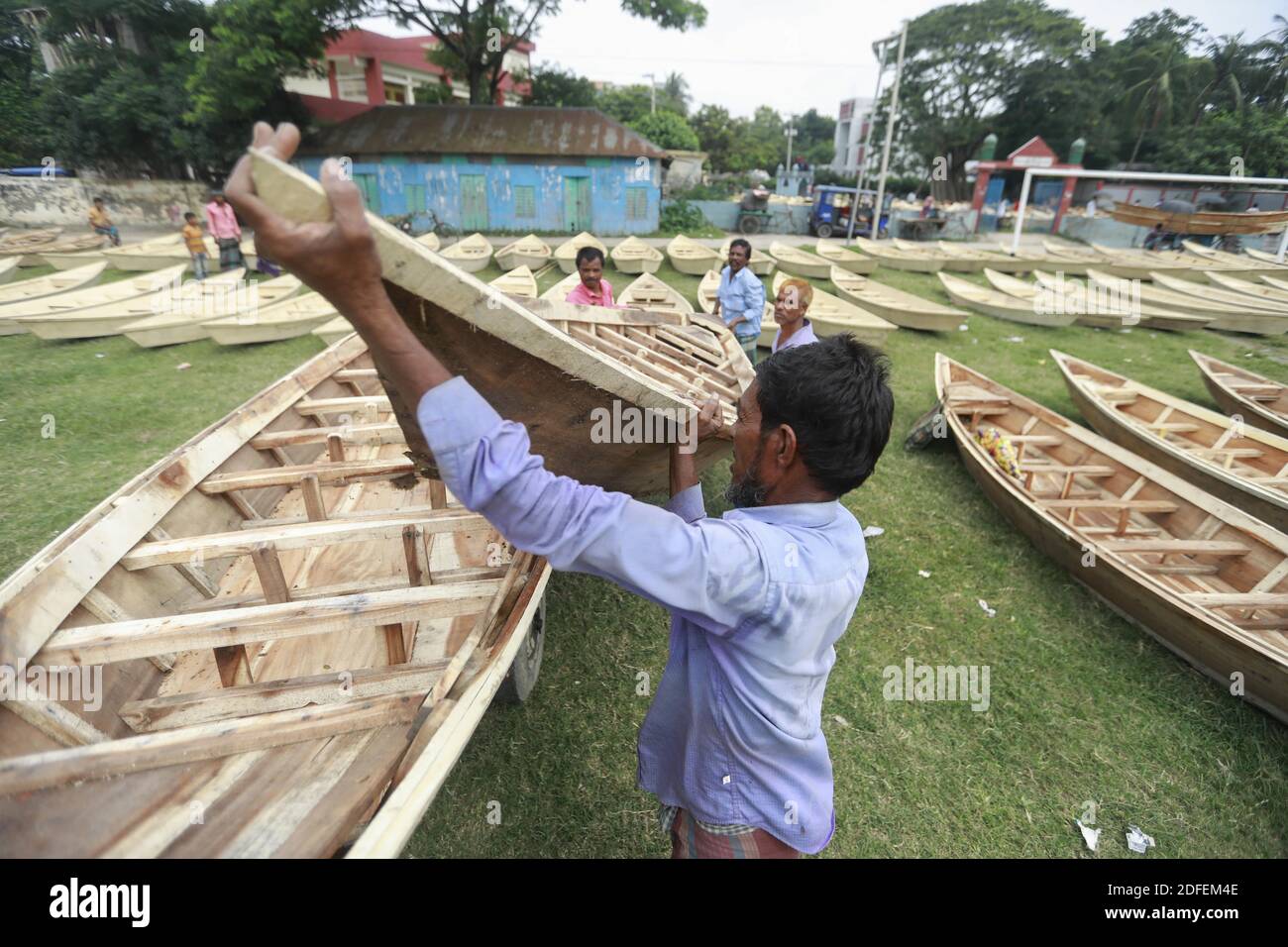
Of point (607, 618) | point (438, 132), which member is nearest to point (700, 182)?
point (438, 132)

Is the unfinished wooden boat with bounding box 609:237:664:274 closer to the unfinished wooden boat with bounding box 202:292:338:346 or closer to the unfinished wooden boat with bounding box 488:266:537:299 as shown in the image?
the unfinished wooden boat with bounding box 488:266:537:299

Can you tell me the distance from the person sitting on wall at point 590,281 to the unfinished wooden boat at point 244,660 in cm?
283

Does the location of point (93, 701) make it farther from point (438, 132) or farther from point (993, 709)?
point (438, 132)

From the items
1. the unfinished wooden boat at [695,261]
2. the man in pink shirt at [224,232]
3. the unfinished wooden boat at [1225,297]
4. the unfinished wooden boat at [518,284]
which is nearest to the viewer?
the unfinished wooden boat at [518,284]

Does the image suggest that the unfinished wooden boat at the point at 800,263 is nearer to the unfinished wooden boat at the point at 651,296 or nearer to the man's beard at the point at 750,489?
the unfinished wooden boat at the point at 651,296

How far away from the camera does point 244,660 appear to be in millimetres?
2707

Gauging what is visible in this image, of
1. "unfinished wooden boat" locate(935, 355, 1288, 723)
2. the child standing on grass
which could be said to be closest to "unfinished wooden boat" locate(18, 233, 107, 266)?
the child standing on grass

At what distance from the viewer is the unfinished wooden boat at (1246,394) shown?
6922 mm

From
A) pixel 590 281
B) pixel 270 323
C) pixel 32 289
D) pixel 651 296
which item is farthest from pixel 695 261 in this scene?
pixel 32 289

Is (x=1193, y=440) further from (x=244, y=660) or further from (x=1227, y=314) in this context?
(x=1227, y=314)

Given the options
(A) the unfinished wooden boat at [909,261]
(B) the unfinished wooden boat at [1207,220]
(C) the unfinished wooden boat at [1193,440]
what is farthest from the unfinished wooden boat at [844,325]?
(B) the unfinished wooden boat at [1207,220]

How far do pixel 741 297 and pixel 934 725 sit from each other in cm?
502

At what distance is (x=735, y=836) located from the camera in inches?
65.3

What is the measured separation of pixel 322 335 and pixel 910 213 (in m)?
28.6
